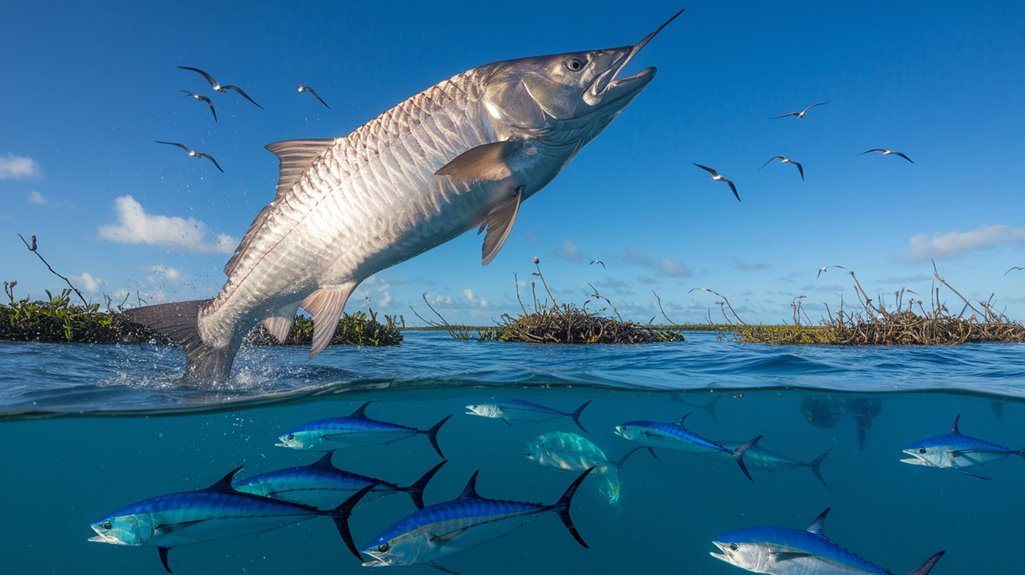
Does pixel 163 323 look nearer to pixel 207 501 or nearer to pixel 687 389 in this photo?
pixel 207 501

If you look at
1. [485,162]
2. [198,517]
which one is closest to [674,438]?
[485,162]

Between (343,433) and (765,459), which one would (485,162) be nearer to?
(343,433)

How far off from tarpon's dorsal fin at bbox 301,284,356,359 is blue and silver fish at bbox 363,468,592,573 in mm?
1341

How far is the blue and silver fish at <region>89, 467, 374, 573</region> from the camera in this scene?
146 inches

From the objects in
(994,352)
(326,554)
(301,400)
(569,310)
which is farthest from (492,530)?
(326,554)

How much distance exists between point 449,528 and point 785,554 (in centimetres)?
254

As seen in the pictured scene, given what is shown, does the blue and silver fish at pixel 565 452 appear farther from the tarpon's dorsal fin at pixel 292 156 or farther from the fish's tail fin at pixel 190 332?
the tarpon's dorsal fin at pixel 292 156

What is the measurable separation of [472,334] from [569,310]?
3.98 meters

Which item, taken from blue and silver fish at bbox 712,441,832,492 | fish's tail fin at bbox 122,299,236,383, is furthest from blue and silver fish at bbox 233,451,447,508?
blue and silver fish at bbox 712,441,832,492

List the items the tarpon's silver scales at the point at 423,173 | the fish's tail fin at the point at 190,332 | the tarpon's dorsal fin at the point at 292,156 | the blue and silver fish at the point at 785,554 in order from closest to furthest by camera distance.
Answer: the tarpon's silver scales at the point at 423,173 → the tarpon's dorsal fin at the point at 292,156 → the fish's tail fin at the point at 190,332 → the blue and silver fish at the point at 785,554

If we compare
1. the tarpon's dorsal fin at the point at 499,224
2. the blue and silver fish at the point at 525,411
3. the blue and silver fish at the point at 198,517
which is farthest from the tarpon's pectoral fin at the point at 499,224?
the blue and silver fish at the point at 525,411

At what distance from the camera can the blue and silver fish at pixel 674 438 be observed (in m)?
5.46

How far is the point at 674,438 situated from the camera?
217 inches

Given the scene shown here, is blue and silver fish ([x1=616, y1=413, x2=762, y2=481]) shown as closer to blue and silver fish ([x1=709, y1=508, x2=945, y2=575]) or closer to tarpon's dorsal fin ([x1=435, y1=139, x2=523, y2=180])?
blue and silver fish ([x1=709, y1=508, x2=945, y2=575])
